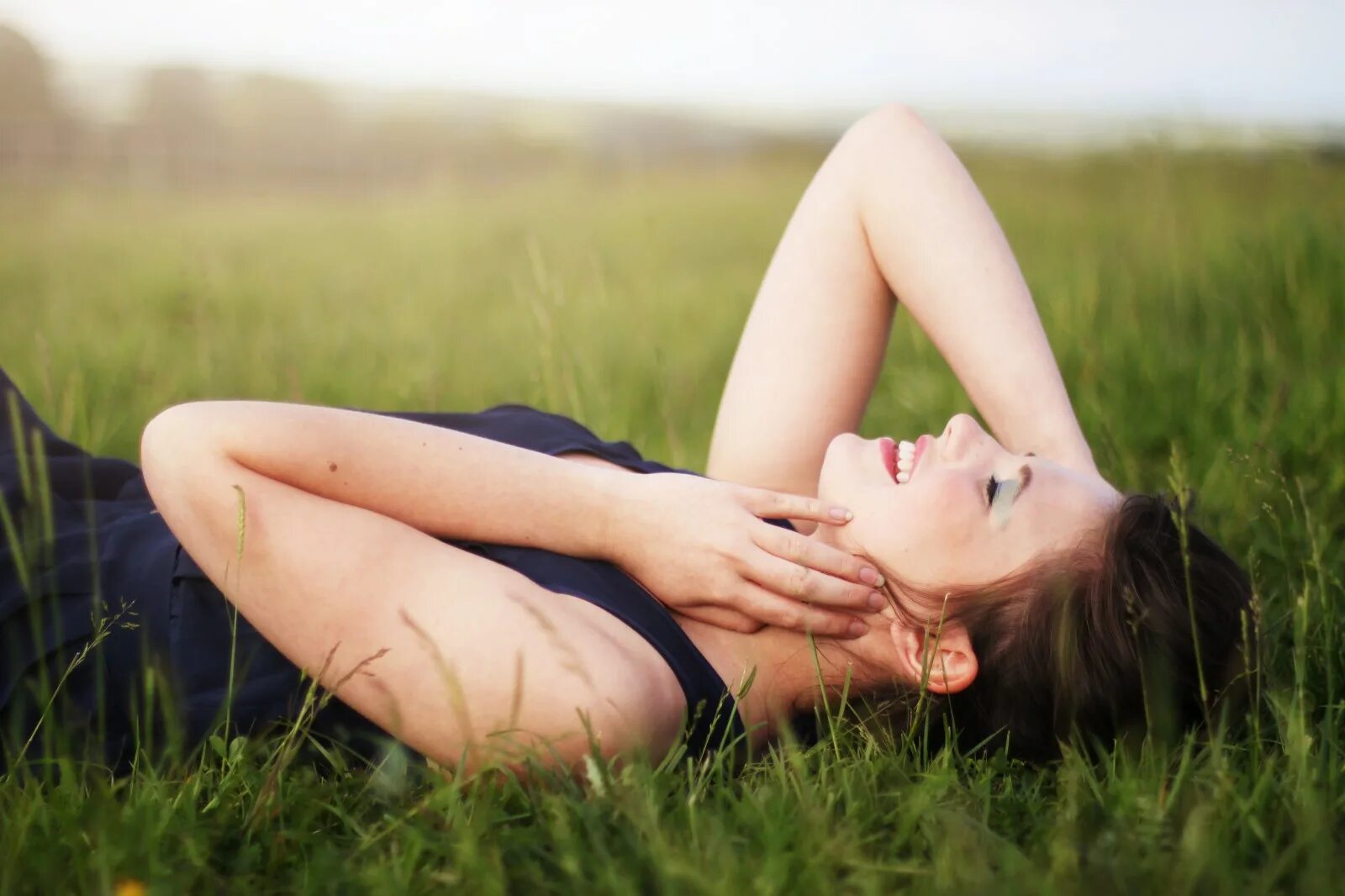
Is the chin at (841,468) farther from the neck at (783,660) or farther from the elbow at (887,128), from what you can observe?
the elbow at (887,128)

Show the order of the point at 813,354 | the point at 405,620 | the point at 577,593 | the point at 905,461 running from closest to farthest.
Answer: the point at 405,620 < the point at 577,593 < the point at 905,461 < the point at 813,354

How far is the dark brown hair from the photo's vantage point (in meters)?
1.78

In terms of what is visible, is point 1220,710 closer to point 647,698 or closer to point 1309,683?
point 1309,683

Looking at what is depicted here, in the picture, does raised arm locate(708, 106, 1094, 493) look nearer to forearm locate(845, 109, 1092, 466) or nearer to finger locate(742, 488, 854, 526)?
forearm locate(845, 109, 1092, 466)

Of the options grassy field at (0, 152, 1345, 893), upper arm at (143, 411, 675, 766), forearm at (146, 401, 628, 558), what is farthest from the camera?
forearm at (146, 401, 628, 558)

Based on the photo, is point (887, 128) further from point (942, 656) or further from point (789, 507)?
point (942, 656)

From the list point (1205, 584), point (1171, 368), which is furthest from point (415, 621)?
point (1171, 368)

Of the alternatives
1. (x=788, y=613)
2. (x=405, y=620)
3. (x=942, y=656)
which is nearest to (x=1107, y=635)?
(x=942, y=656)

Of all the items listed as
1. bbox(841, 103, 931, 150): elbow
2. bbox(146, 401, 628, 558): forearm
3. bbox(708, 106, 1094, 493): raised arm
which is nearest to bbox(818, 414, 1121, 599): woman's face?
bbox(708, 106, 1094, 493): raised arm

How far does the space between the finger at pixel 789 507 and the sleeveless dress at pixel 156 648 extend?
0.80 ft

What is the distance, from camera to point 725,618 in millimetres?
1920

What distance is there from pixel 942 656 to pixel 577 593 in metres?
0.63

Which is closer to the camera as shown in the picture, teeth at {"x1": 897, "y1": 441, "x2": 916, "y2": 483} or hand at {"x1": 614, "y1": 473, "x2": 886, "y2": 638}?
hand at {"x1": 614, "y1": 473, "x2": 886, "y2": 638}

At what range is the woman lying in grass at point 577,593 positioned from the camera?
1.65 meters
